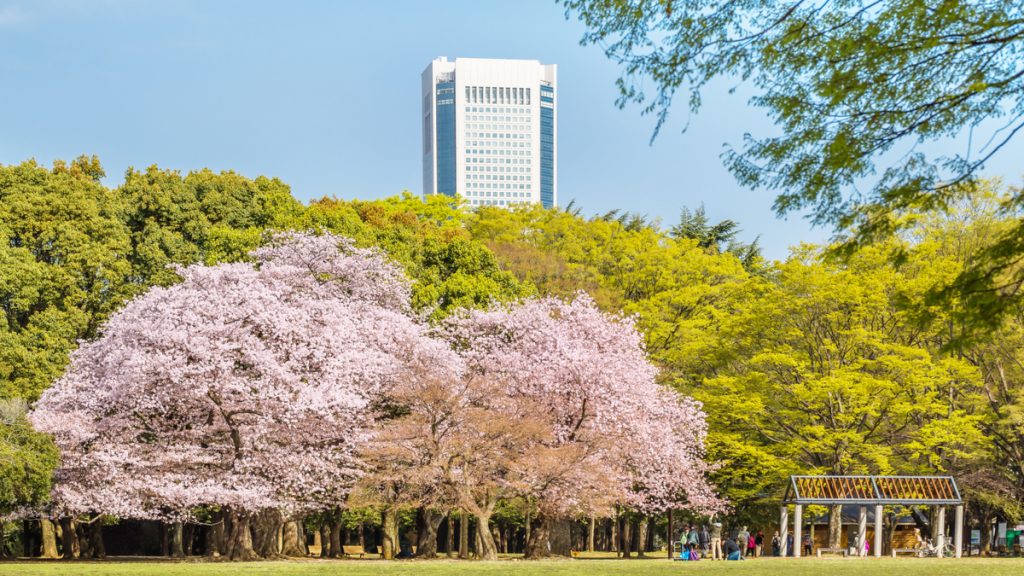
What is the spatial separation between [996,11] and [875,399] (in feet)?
91.6

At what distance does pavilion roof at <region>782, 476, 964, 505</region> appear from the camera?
33.6 meters

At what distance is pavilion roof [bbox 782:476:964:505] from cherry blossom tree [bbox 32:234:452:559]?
11471 mm

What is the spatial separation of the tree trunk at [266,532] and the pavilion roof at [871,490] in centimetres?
1528

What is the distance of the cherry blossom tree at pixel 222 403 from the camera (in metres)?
29.5

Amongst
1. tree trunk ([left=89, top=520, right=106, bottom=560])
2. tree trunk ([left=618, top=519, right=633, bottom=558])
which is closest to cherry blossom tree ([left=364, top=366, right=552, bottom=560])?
tree trunk ([left=89, top=520, right=106, bottom=560])

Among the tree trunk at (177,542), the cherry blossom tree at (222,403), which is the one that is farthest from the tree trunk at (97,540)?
the cherry blossom tree at (222,403)

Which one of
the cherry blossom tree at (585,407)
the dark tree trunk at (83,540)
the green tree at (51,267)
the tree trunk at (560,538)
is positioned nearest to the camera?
the cherry blossom tree at (585,407)

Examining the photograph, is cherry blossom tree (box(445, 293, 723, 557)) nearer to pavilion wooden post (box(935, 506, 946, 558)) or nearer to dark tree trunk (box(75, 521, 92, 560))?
pavilion wooden post (box(935, 506, 946, 558))

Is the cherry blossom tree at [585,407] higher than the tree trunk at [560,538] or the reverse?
higher

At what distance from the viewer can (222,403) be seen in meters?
29.9

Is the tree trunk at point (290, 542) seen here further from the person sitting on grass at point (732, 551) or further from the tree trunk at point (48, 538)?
the person sitting on grass at point (732, 551)

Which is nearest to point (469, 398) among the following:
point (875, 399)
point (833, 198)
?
point (875, 399)

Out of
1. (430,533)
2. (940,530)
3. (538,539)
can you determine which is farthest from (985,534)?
(430,533)

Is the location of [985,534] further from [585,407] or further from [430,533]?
[430,533]
